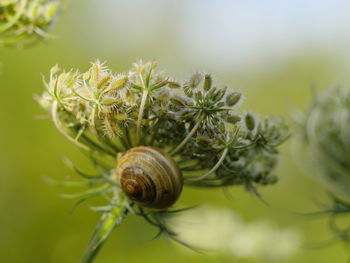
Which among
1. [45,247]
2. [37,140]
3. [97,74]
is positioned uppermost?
[37,140]

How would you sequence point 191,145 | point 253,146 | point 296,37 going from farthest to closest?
1. point 296,37
2. point 253,146
3. point 191,145

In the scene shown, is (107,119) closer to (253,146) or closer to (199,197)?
(253,146)

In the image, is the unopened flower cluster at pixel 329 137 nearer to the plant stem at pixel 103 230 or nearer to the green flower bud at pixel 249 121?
the green flower bud at pixel 249 121

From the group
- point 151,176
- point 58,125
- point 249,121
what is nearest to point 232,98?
point 249,121

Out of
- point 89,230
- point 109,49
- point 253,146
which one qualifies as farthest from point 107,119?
point 109,49

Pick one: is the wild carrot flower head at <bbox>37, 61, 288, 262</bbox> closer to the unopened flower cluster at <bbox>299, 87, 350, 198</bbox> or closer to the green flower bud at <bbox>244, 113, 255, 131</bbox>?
the green flower bud at <bbox>244, 113, 255, 131</bbox>

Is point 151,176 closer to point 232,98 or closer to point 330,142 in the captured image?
point 232,98

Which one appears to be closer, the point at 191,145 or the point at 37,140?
the point at 191,145
